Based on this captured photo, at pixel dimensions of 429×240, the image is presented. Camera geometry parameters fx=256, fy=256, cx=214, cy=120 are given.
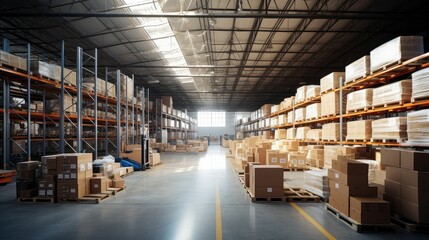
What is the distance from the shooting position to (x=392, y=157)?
15.9 feet

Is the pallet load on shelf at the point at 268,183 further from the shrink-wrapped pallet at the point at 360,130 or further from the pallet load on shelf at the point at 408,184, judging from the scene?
the shrink-wrapped pallet at the point at 360,130

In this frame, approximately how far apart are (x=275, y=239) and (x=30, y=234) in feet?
12.7

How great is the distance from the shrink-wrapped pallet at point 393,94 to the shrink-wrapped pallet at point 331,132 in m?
2.22

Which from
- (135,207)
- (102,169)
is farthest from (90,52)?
(135,207)

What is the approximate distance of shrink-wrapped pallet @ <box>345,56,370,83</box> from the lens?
7946 mm

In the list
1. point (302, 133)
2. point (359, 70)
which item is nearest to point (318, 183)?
point (359, 70)

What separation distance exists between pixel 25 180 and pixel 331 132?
9.85m

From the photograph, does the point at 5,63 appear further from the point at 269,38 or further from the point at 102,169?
the point at 269,38

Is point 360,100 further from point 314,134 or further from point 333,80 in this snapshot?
point 314,134

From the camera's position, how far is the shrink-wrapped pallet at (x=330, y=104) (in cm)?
968

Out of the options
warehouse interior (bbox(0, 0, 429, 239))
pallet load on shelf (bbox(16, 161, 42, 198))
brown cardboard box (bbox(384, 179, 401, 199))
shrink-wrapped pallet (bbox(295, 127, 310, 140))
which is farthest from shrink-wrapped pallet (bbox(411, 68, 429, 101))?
pallet load on shelf (bbox(16, 161, 42, 198))

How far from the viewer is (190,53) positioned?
15086 millimetres

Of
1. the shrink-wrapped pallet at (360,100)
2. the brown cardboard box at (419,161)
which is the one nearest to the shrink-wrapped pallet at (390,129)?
the shrink-wrapped pallet at (360,100)

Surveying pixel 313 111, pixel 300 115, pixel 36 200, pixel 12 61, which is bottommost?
pixel 36 200
